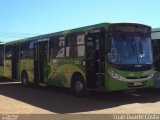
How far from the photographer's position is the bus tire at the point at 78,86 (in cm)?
1583

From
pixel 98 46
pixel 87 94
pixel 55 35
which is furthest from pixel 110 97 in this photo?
pixel 55 35

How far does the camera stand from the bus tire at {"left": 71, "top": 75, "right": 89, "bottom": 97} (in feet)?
51.9

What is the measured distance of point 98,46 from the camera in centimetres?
1501

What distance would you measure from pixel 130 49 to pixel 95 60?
1.45 metres

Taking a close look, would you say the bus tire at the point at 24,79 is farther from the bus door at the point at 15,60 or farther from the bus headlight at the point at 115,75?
the bus headlight at the point at 115,75

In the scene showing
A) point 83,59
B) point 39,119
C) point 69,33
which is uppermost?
point 69,33

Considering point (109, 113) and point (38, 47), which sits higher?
point (38, 47)

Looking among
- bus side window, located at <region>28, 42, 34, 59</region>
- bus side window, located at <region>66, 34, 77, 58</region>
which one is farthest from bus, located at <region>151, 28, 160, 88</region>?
bus side window, located at <region>28, 42, 34, 59</region>

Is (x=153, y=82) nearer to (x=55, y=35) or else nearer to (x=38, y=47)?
(x=55, y=35)

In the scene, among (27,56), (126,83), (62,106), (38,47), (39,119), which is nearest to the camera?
(39,119)

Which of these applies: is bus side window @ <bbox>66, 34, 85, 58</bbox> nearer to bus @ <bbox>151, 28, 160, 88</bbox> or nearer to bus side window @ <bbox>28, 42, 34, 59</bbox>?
bus @ <bbox>151, 28, 160, 88</bbox>

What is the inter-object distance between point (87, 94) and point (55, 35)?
403 cm

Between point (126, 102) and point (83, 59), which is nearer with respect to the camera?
point (126, 102)

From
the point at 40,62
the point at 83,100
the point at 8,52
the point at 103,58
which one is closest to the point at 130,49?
the point at 103,58
